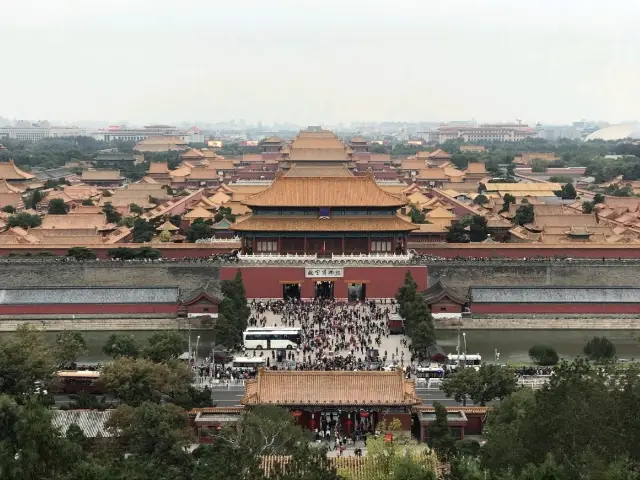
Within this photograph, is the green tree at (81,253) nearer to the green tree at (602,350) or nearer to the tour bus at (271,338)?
the tour bus at (271,338)

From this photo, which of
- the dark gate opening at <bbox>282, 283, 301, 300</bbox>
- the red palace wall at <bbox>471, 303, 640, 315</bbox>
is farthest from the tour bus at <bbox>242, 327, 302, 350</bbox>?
the red palace wall at <bbox>471, 303, 640, 315</bbox>

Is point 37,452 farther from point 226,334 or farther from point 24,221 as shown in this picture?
point 24,221

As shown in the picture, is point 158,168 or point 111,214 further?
point 158,168

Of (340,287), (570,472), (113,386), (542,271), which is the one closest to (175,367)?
(113,386)

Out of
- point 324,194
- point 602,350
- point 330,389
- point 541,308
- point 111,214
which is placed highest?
point 324,194

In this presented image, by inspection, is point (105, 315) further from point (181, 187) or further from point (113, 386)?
point (181, 187)

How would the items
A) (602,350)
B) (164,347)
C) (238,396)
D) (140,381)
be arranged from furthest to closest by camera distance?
(602,350) → (164,347) → (238,396) → (140,381)

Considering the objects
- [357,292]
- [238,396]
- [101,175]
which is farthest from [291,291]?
[101,175]
